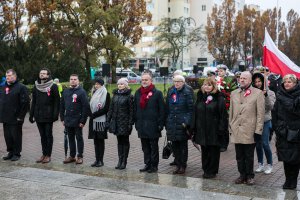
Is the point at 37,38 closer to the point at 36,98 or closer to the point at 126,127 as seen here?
the point at 36,98

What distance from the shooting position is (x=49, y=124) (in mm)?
8867

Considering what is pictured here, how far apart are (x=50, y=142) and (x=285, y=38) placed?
190 ft

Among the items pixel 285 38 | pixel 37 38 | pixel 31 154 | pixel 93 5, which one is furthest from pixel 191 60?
pixel 31 154

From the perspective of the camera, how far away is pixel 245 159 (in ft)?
23.2

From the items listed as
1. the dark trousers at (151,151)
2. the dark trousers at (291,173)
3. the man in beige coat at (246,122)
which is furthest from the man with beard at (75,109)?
the dark trousers at (291,173)

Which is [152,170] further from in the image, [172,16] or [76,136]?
[172,16]

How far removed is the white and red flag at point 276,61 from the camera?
8.04 metres

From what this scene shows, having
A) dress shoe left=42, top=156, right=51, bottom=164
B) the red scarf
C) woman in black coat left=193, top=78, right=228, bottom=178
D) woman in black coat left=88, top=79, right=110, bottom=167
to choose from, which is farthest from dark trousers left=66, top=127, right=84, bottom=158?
woman in black coat left=193, top=78, right=228, bottom=178

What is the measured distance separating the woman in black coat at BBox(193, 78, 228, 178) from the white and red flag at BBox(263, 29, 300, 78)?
143cm

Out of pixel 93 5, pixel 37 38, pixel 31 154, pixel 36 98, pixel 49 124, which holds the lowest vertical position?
pixel 31 154

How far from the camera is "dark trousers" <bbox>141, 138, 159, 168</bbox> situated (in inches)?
314

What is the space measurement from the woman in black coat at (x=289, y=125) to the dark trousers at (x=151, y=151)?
2.29 metres

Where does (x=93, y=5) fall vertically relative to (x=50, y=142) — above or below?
above

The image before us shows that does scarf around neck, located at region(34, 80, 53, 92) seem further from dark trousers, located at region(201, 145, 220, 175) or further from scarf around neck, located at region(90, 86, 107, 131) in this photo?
dark trousers, located at region(201, 145, 220, 175)
